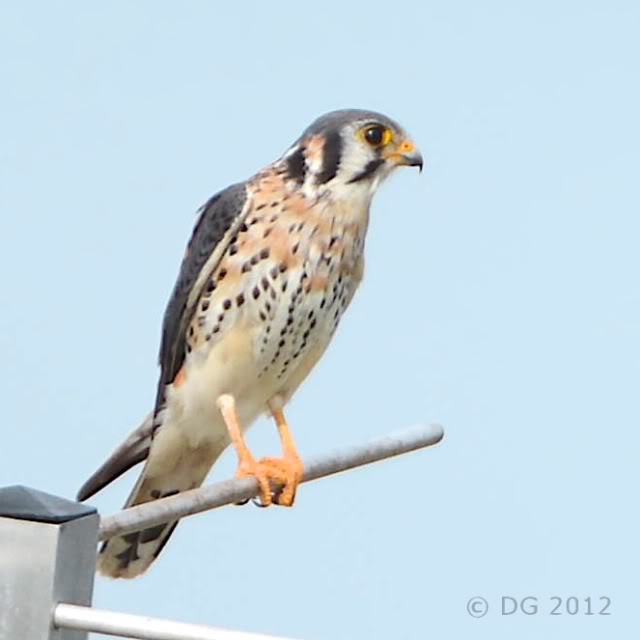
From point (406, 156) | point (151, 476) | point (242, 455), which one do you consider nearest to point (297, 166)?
point (406, 156)

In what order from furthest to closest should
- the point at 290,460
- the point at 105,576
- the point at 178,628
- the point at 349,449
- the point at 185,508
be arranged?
the point at 105,576
the point at 290,460
the point at 349,449
the point at 185,508
the point at 178,628

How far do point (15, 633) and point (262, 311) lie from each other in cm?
201

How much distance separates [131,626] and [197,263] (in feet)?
7.01

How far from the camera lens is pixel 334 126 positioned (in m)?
3.81

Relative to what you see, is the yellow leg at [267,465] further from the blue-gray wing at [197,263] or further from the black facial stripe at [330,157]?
the black facial stripe at [330,157]

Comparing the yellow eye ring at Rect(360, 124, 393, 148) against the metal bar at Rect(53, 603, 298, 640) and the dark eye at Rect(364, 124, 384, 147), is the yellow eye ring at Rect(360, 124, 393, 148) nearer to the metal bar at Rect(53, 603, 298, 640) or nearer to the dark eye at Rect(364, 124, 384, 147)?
the dark eye at Rect(364, 124, 384, 147)

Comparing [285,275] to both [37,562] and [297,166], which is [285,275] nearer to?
→ [297,166]

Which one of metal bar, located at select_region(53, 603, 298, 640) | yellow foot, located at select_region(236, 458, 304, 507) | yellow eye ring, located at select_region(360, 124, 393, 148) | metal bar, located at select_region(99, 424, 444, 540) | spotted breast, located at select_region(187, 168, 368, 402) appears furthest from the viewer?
Answer: yellow eye ring, located at select_region(360, 124, 393, 148)

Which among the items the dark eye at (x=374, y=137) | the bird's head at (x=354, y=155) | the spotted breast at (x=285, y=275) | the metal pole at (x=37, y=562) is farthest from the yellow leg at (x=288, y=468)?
the metal pole at (x=37, y=562)

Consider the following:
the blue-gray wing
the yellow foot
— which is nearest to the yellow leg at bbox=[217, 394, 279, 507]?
the yellow foot

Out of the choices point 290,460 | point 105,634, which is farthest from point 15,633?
point 290,460

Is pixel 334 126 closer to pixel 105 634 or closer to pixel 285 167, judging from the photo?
pixel 285 167

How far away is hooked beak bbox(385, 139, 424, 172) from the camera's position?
3762 mm

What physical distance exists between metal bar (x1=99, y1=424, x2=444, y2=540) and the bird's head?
70 centimetres
